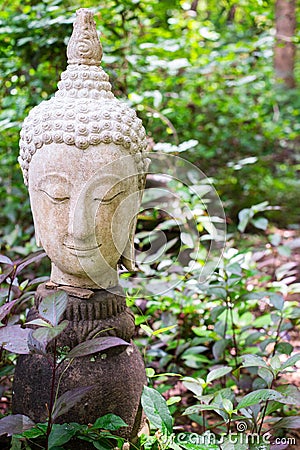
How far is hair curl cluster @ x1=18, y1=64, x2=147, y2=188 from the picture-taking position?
5.80ft

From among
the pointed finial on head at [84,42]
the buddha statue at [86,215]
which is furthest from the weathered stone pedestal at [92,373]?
the pointed finial on head at [84,42]

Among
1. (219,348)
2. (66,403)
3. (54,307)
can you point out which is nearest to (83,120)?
(54,307)

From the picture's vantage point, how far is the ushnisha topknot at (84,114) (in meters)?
1.77

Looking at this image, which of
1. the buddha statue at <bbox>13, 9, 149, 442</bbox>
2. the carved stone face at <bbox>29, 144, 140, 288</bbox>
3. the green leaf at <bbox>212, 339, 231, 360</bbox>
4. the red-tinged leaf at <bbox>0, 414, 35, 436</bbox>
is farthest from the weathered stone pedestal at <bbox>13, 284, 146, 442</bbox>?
the green leaf at <bbox>212, 339, 231, 360</bbox>

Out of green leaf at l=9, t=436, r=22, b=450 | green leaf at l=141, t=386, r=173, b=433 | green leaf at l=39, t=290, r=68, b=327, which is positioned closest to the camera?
green leaf at l=39, t=290, r=68, b=327

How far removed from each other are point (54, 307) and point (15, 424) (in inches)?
15.2

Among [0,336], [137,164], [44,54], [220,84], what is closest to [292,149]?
[220,84]

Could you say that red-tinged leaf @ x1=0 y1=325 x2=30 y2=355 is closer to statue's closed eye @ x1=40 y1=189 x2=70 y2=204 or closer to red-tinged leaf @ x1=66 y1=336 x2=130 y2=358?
red-tinged leaf @ x1=66 y1=336 x2=130 y2=358

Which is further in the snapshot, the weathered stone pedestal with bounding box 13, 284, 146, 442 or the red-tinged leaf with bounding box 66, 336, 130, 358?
the weathered stone pedestal with bounding box 13, 284, 146, 442

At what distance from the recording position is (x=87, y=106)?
1812 millimetres

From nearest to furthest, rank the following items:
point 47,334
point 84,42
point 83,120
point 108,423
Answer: point 47,334
point 108,423
point 83,120
point 84,42

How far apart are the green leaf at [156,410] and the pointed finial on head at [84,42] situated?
1184 millimetres

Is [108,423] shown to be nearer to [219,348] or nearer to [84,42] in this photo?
[219,348]

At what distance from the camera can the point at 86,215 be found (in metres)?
1.79
